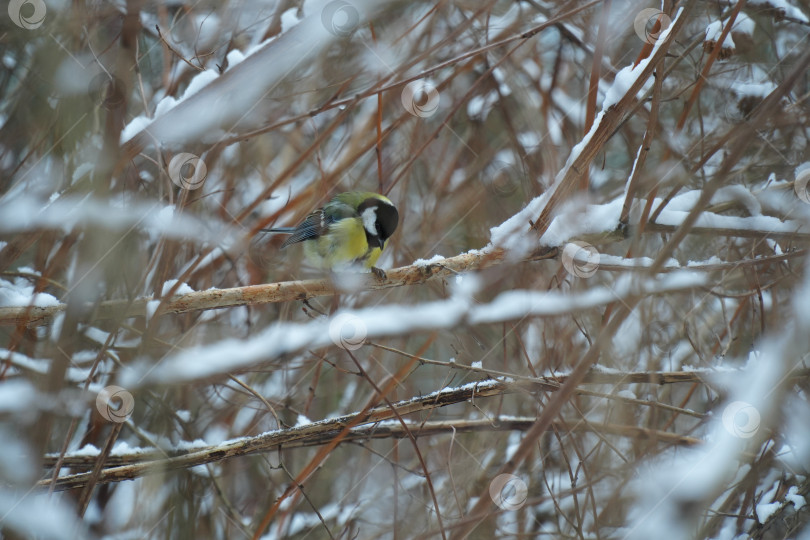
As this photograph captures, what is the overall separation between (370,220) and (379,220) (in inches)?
3.2

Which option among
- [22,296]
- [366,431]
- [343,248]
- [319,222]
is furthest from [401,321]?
[22,296]

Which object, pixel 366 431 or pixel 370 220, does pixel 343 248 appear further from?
pixel 366 431

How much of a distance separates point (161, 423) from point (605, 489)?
6.73 feet

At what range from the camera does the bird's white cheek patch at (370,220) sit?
2750 mm

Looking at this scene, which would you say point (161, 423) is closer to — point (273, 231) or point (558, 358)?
point (273, 231)

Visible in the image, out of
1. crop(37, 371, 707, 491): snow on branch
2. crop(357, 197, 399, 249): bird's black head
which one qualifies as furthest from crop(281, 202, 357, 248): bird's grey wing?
crop(37, 371, 707, 491): snow on branch

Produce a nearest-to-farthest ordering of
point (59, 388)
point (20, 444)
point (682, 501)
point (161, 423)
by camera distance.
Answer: point (59, 388), point (682, 501), point (20, 444), point (161, 423)

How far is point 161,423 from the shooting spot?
108 inches

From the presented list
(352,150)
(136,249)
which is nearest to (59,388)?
(136,249)

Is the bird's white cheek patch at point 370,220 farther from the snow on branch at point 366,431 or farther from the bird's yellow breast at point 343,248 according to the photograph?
the snow on branch at point 366,431

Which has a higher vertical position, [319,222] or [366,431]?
[319,222]

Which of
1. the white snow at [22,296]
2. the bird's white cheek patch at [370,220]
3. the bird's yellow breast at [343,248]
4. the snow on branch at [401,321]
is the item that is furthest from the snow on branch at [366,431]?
the bird's white cheek patch at [370,220]

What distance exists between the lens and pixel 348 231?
2.76m

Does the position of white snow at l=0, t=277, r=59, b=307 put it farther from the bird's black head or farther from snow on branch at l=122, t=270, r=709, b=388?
the bird's black head
